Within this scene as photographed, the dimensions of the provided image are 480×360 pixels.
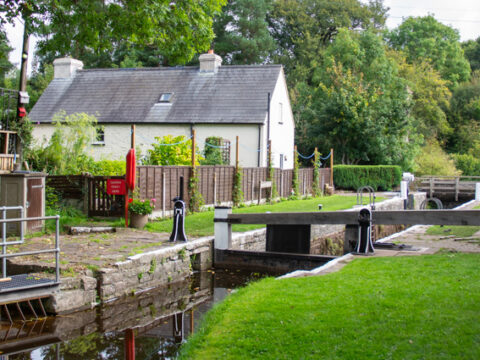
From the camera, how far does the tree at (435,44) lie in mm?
57125

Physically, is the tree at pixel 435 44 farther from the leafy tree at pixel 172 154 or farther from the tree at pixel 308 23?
the leafy tree at pixel 172 154

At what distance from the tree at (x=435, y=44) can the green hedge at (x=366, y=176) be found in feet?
88.3

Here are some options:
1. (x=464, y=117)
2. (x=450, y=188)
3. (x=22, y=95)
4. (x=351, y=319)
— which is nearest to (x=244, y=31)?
(x=464, y=117)

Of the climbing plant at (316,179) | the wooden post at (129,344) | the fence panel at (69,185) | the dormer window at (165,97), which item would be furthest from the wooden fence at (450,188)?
the wooden post at (129,344)

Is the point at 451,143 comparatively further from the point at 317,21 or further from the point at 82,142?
the point at 82,142

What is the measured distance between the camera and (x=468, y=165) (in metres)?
43.5

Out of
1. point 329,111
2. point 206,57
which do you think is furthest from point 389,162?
point 206,57

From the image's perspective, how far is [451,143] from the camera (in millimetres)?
52531

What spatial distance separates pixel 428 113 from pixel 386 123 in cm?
1403

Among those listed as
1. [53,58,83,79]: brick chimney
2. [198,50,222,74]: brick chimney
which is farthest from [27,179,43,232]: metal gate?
[53,58,83,79]: brick chimney

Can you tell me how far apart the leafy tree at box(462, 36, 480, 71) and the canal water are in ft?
211

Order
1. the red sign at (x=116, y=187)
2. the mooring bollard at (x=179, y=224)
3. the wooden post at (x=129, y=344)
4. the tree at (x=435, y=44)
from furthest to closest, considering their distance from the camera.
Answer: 1. the tree at (x=435, y=44)
2. the red sign at (x=116, y=187)
3. the mooring bollard at (x=179, y=224)
4. the wooden post at (x=129, y=344)

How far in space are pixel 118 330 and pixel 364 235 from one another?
194 inches

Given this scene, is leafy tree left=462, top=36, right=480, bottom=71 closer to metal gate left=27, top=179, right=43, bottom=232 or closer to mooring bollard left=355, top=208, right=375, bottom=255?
mooring bollard left=355, top=208, right=375, bottom=255
